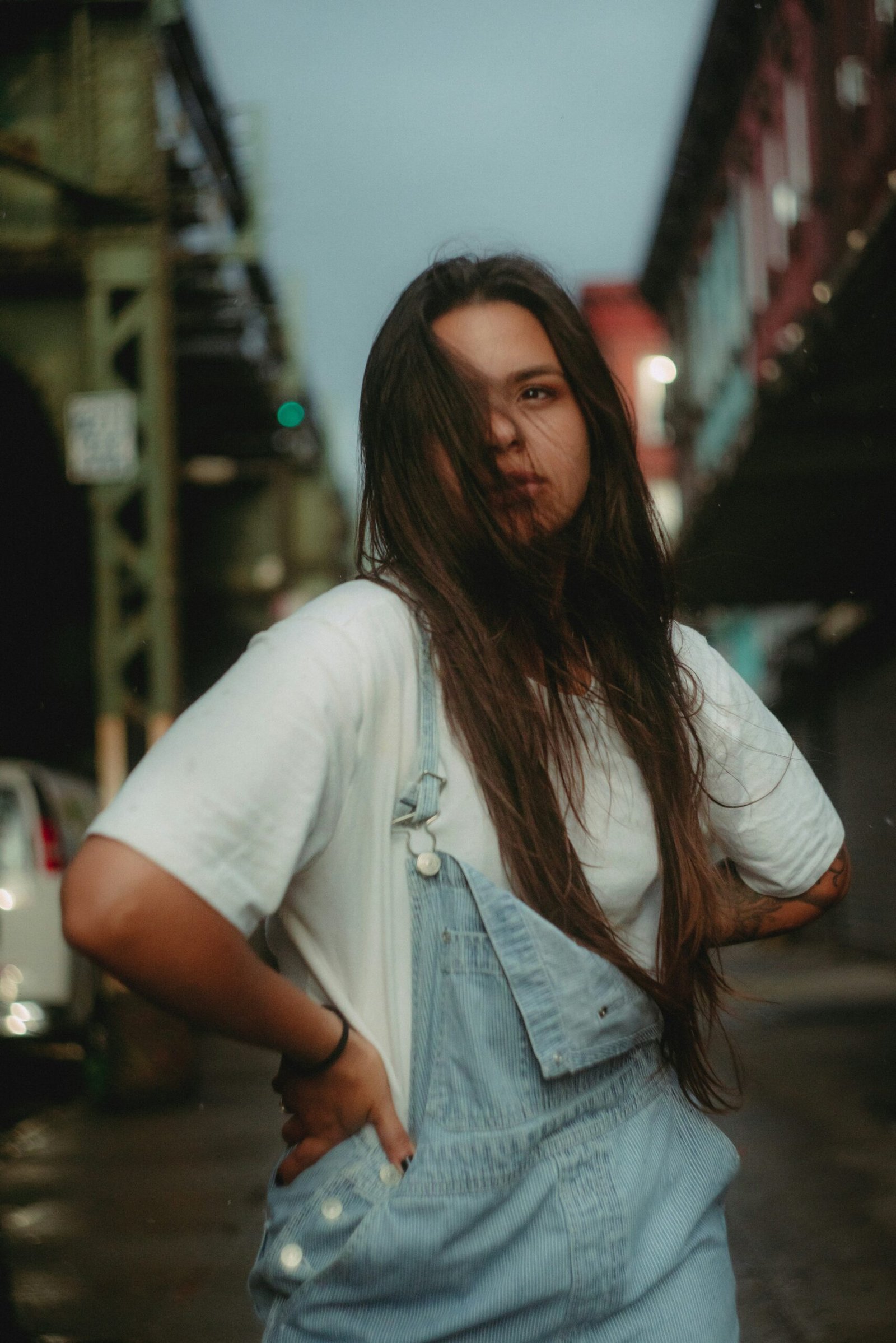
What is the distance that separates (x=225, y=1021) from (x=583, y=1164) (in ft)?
1.39

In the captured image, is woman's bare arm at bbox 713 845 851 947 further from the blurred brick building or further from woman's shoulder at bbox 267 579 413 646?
the blurred brick building

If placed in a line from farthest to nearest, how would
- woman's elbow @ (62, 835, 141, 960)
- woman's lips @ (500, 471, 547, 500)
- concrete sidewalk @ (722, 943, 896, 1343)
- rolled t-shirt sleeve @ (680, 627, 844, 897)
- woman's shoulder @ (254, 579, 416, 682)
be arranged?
concrete sidewalk @ (722, 943, 896, 1343), rolled t-shirt sleeve @ (680, 627, 844, 897), woman's lips @ (500, 471, 547, 500), woman's shoulder @ (254, 579, 416, 682), woman's elbow @ (62, 835, 141, 960)

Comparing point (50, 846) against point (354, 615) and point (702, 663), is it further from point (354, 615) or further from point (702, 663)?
point (354, 615)

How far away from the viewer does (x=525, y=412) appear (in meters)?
1.81

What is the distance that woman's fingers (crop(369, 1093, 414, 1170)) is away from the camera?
1521 mm

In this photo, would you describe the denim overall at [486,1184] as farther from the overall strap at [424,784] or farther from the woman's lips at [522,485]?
the woman's lips at [522,485]

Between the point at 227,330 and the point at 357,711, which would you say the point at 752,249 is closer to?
the point at 227,330

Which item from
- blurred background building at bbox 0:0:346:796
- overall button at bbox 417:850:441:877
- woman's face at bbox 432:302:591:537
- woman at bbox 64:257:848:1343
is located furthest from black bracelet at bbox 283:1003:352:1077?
blurred background building at bbox 0:0:346:796

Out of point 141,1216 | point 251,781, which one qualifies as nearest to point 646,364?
point 141,1216

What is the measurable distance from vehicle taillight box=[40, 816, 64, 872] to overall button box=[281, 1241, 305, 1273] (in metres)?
6.99

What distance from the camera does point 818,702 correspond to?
18734 millimetres

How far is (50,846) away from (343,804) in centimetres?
717

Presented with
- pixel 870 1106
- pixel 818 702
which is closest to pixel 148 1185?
pixel 870 1106

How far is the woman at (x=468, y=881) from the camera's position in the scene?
1412 millimetres
